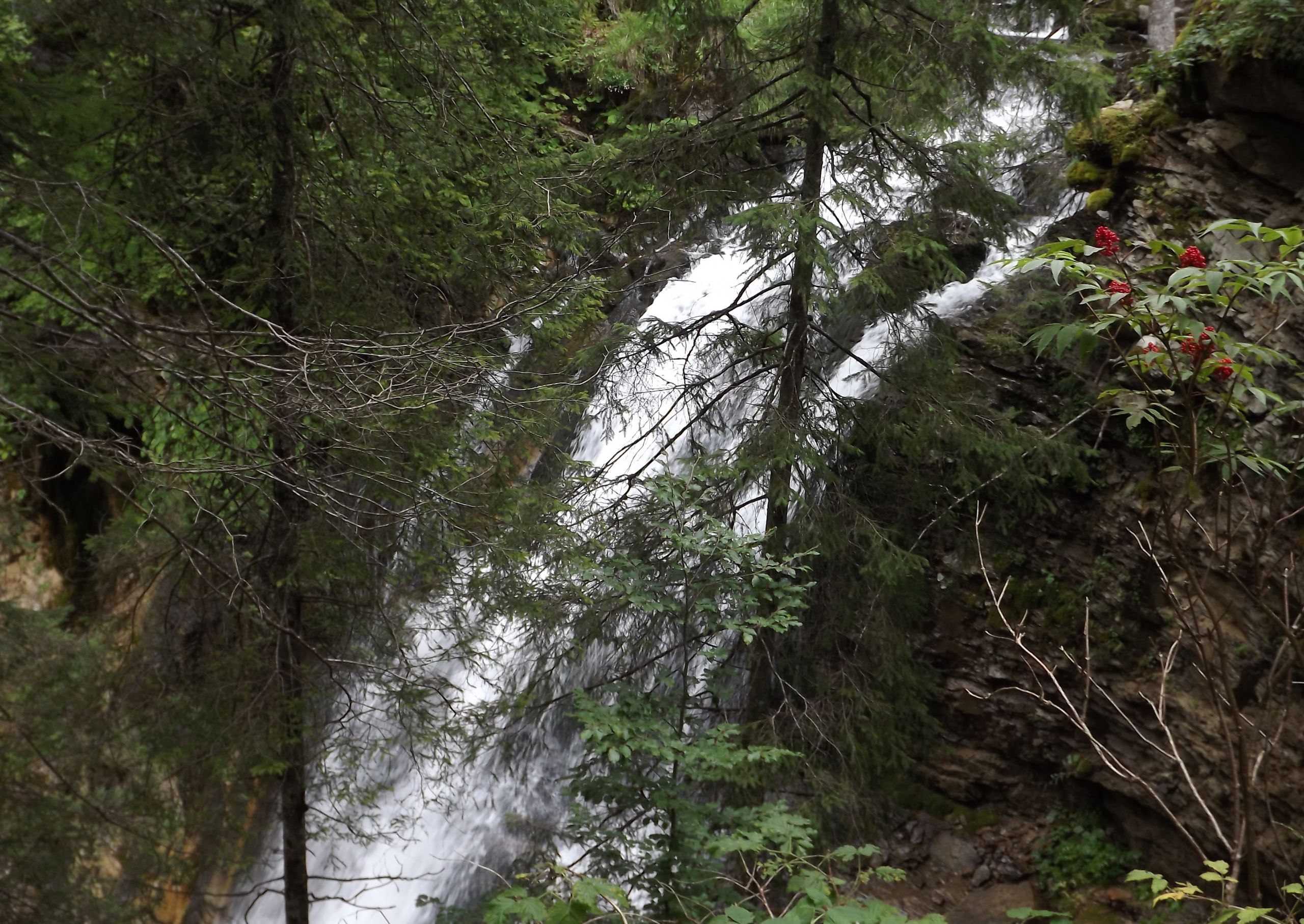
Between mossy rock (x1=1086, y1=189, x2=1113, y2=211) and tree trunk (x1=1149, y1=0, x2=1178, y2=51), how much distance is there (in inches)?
102

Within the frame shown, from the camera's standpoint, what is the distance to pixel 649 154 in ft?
20.3

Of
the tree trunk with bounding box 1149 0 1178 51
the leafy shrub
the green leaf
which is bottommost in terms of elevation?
the leafy shrub

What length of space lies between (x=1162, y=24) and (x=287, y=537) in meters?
9.44

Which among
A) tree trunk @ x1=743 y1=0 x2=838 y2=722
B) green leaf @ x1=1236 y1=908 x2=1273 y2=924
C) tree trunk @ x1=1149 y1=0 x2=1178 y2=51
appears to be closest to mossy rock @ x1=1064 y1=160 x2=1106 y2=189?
tree trunk @ x1=1149 y1=0 x2=1178 y2=51

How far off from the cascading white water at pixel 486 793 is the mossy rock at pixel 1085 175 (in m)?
0.40

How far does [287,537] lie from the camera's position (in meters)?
5.64

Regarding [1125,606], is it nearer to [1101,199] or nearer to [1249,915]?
[1101,199]

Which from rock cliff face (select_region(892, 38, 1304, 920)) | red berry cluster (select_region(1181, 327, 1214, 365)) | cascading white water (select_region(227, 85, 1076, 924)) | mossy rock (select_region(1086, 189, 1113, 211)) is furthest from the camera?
mossy rock (select_region(1086, 189, 1113, 211))

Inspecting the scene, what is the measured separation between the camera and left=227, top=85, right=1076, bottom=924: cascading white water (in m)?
7.14

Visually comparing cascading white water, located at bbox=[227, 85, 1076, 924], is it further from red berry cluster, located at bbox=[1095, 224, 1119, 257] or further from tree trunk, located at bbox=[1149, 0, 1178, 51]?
red berry cluster, located at bbox=[1095, 224, 1119, 257]

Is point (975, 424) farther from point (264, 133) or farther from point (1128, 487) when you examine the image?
point (264, 133)

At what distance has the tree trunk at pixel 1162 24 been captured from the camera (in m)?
8.94

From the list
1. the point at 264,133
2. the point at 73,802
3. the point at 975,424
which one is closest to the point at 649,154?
the point at 264,133

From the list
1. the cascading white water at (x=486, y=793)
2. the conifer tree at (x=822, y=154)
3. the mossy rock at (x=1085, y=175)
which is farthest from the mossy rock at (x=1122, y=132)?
A: the conifer tree at (x=822, y=154)
